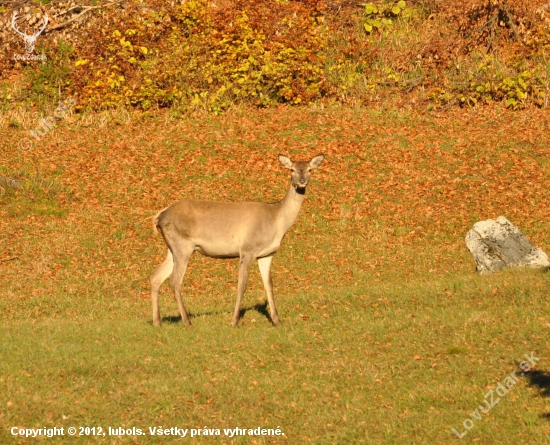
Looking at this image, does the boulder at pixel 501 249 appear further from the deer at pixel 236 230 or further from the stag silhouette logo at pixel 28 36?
the stag silhouette logo at pixel 28 36

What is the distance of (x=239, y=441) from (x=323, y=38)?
25439 mm

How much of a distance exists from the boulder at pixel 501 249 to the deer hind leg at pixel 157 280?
23.3 feet

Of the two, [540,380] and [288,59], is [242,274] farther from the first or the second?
[288,59]

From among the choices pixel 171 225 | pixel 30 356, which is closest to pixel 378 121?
pixel 171 225

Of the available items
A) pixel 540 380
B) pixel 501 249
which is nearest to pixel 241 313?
pixel 540 380

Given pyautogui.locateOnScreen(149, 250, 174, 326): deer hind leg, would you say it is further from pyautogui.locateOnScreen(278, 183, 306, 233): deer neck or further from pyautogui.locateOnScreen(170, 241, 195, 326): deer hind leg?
pyautogui.locateOnScreen(278, 183, 306, 233): deer neck

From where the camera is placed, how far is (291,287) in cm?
2066

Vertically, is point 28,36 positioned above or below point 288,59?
above

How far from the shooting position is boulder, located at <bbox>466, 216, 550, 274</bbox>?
64.3 feet

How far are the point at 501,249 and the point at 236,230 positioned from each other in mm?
6928

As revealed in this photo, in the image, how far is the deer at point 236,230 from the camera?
1561 centimetres

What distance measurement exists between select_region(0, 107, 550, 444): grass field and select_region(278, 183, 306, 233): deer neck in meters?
1.77

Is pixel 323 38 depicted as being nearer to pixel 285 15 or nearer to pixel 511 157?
pixel 285 15

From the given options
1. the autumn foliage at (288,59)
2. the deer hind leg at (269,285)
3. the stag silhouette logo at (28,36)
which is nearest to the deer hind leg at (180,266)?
the deer hind leg at (269,285)
